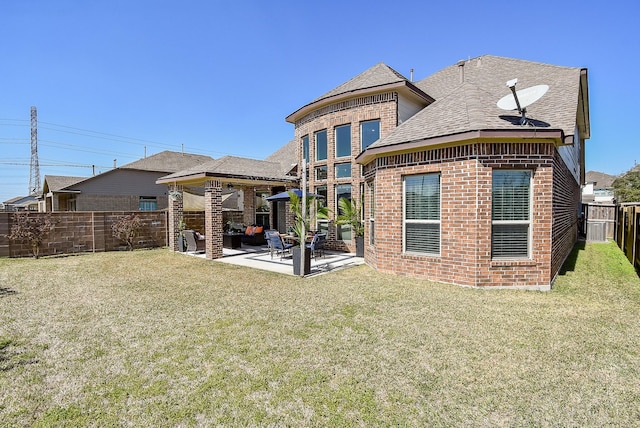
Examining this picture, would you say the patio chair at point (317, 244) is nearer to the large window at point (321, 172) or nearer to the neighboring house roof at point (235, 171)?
the large window at point (321, 172)

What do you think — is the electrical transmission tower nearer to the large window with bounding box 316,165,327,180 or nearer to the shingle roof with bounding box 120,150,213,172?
the shingle roof with bounding box 120,150,213,172

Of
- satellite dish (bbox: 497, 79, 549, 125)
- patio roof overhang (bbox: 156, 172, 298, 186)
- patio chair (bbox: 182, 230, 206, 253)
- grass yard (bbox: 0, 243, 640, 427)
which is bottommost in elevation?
grass yard (bbox: 0, 243, 640, 427)

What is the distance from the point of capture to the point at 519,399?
2.95 m

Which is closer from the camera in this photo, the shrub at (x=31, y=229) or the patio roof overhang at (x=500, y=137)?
the patio roof overhang at (x=500, y=137)

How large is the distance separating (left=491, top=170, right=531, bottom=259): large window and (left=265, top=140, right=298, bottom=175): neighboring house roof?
9.30 m

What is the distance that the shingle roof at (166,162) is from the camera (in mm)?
26364

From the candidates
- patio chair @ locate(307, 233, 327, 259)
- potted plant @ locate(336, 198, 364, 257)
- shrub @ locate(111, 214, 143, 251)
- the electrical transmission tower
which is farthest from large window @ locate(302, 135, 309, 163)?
the electrical transmission tower

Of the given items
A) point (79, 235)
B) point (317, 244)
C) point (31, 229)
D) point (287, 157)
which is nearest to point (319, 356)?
point (317, 244)

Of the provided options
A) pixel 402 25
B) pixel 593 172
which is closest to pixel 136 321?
pixel 402 25

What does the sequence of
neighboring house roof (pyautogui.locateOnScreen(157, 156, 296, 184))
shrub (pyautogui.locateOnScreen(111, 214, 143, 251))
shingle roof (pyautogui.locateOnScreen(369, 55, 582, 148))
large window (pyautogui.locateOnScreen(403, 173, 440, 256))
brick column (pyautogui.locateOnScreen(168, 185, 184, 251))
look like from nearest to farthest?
1. shingle roof (pyautogui.locateOnScreen(369, 55, 582, 148))
2. large window (pyautogui.locateOnScreen(403, 173, 440, 256))
3. neighboring house roof (pyautogui.locateOnScreen(157, 156, 296, 184))
4. shrub (pyautogui.locateOnScreen(111, 214, 143, 251))
5. brick column (pyautogui.locateOnScreen(168, 185, 184, 251))

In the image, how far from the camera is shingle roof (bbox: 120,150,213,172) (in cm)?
2636

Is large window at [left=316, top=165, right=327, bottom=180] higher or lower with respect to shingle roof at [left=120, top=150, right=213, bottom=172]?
lower

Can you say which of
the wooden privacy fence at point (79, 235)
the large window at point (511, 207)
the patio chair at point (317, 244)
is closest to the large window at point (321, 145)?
the patio chair at point (317, 244)

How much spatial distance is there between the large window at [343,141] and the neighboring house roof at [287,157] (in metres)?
2.73
